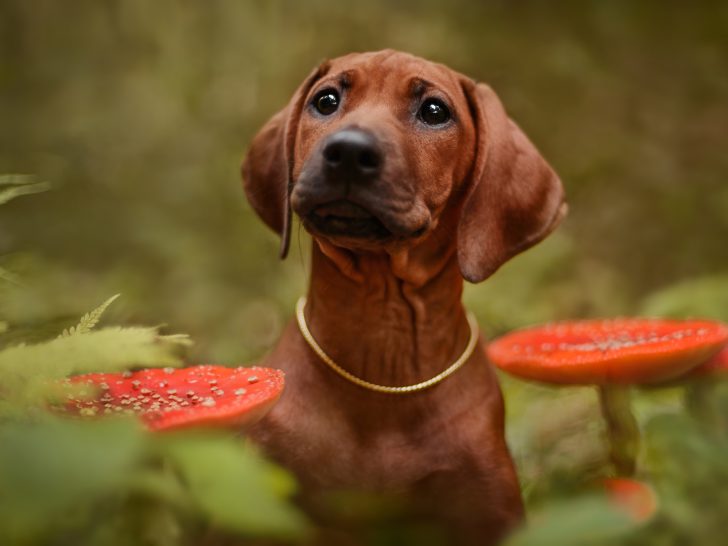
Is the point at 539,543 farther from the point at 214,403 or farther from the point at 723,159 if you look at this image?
the point at 723,159

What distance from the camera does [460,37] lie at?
5.85 m

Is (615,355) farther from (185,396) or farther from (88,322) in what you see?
(88,322)

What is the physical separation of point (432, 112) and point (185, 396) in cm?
97

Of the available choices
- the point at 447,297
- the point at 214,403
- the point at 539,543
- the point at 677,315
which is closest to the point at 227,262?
the point at 677,315

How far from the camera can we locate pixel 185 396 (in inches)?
60.4

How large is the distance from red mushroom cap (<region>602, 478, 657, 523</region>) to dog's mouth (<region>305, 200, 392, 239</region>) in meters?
0.76

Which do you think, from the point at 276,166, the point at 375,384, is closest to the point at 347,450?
the point at 375,384

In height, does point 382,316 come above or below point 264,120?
above

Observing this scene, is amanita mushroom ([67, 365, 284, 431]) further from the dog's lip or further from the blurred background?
the blurred background

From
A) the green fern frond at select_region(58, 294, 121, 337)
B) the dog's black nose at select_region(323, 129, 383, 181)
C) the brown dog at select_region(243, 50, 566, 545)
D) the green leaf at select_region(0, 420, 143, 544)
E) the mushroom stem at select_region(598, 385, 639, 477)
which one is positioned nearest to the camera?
the green leaf at select_region(0, 420, 143, 544)

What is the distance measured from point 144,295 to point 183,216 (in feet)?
3.04

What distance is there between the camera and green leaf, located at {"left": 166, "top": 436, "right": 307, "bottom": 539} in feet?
2.75

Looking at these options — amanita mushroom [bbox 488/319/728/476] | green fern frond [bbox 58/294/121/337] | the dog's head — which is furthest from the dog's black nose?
amanita mushroom [bbox 488/319/728/476]

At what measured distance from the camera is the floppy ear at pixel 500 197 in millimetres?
2053
